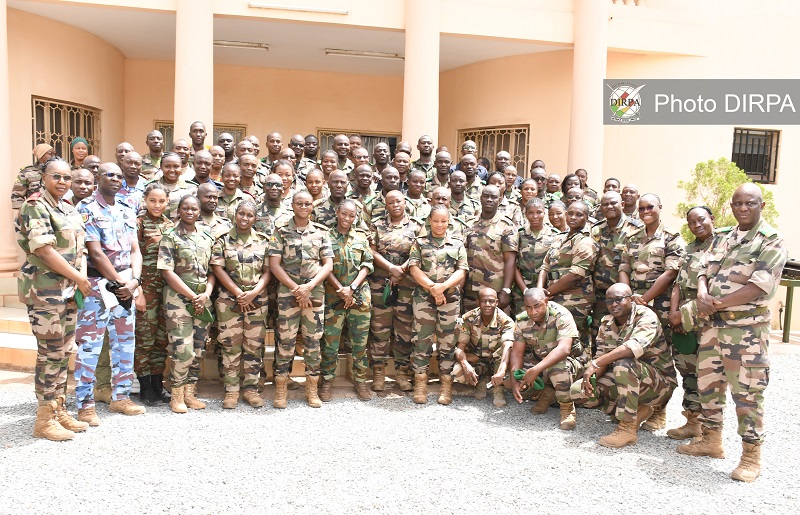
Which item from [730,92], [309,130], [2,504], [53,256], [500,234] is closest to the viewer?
[2,504]

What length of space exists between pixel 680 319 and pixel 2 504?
4495 mm

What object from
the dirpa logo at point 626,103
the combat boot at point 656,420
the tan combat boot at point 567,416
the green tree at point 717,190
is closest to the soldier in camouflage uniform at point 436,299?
the tan combat boot at point 567,416

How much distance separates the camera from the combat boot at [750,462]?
436 cm

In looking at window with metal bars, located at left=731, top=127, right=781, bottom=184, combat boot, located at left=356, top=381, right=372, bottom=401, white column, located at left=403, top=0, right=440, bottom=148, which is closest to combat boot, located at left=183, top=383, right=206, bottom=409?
combat boot, located at left=356, top=381, right=372, bottom=401

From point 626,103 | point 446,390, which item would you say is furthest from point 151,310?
point 626,103

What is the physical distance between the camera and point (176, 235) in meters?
5.18

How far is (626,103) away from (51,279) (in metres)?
9.50

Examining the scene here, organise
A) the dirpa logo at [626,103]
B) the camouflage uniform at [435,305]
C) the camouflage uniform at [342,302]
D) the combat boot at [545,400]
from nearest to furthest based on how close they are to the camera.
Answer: the combat boot at [545,400] → the camouflage uniform at [342,302] → the camouflage uniform at [435,305] → the dirpa logo at [626,103]

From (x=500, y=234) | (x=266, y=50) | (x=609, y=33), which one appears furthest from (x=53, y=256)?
(x=609, y=33)

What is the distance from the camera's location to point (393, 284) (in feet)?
19.2

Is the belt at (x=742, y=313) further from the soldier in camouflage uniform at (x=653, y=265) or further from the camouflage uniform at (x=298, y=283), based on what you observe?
the camouflage uniform at (x=298, y=283)

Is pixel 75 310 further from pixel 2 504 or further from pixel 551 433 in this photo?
pixel 551 433

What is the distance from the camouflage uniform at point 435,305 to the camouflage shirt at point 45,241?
2606 mm

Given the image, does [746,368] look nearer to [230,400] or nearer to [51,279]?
[230,400]
